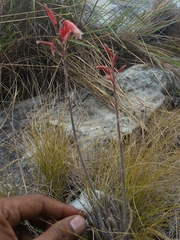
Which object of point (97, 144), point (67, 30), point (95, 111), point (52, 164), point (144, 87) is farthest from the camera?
point (144, 87)

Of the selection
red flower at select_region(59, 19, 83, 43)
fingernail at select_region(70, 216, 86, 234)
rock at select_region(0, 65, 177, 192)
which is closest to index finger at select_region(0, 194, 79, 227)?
fingernail at select_region(70, 216, 86, 234)

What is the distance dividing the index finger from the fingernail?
0.10 m

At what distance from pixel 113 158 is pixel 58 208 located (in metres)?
0.42

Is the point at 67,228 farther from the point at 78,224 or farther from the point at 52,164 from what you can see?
the point at 52,164

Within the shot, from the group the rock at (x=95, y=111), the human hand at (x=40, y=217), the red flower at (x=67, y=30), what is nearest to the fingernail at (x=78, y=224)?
the human hand at (x=40, y=217)

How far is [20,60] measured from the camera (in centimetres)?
269

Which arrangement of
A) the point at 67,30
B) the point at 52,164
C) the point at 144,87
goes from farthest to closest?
the point at 144,87 < the point at 52,164 < the point at 67,30

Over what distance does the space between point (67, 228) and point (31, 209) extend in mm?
185

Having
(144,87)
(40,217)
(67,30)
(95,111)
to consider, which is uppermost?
(67,30)

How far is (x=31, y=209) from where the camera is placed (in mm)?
1451

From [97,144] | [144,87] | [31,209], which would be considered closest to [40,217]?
[31,209]

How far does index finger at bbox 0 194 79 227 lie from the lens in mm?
1401

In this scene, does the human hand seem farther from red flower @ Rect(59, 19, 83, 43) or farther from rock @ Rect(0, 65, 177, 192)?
red flower @ Rect(59, 19, 83, 43)

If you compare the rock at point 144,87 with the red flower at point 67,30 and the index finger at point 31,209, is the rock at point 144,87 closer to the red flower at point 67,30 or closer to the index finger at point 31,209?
the index finger at point 31,209
